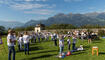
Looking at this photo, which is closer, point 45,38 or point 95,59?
point 95,59

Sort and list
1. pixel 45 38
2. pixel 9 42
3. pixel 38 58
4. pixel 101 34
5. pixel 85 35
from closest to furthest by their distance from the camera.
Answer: pixel 9 42, pixel 38 58, pixel 85 35, pixel 45 38, pixel 101 34

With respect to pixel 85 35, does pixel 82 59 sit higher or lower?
lower

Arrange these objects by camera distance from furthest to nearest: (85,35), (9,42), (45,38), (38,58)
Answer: (45,38) → (85,35) → (38,58) → (9,42)

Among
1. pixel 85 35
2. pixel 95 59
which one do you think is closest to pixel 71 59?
pixel 95 59

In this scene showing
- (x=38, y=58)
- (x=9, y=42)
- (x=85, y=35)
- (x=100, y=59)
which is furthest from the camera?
(x=85, y=35)

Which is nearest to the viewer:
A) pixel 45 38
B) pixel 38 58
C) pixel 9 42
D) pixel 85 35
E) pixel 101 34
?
pixel 9 42

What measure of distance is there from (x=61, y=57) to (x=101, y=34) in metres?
24.6

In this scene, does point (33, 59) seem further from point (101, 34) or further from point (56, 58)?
point (101, 34)

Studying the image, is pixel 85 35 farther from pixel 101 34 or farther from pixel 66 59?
pixel 66 59

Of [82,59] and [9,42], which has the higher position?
[9,42]

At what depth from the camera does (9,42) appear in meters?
7.83

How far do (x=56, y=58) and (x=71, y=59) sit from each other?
1223 millimetres

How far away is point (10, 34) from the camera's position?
7.97 meters

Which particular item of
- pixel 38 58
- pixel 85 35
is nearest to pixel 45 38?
pixel 85 35
